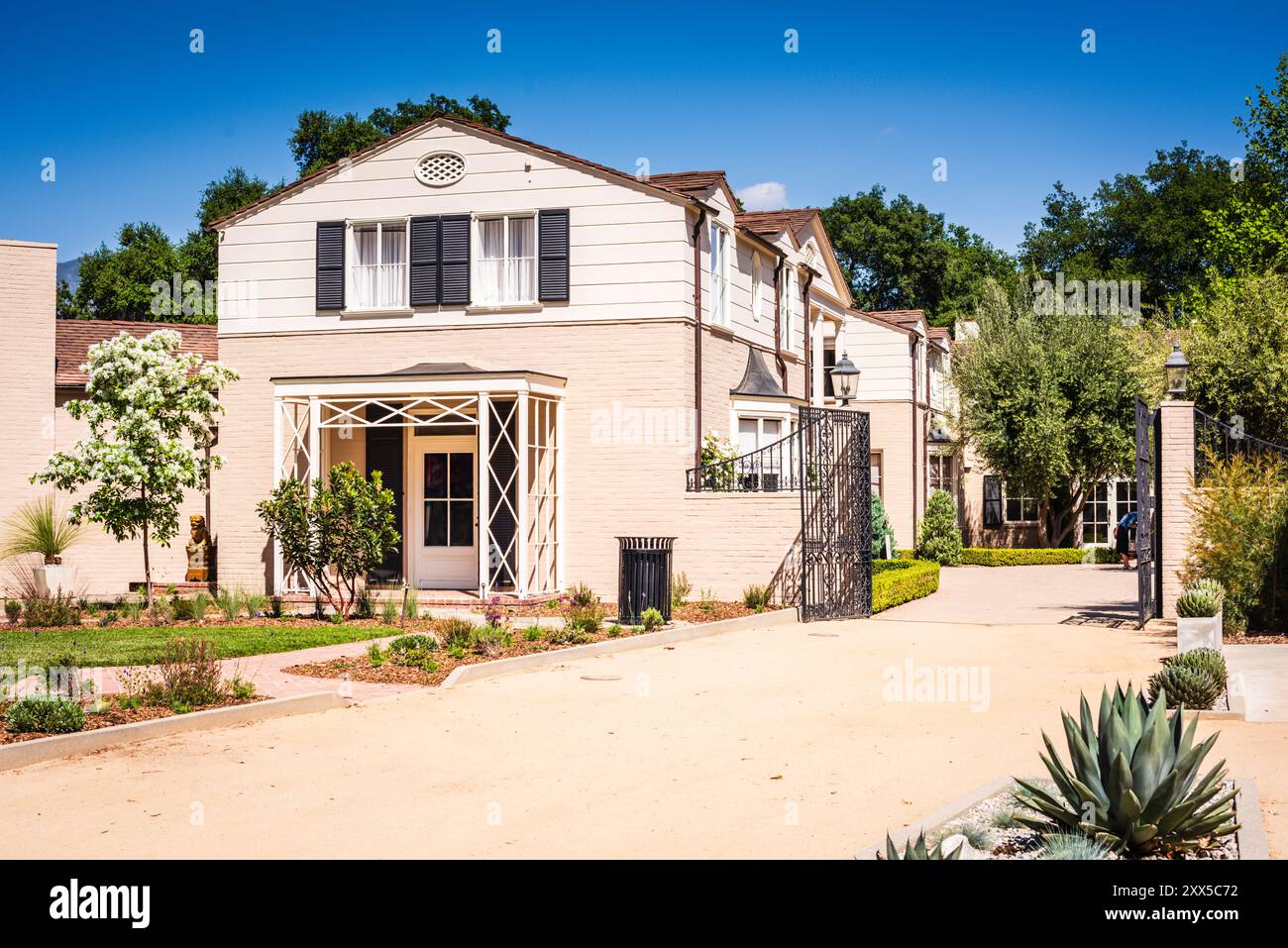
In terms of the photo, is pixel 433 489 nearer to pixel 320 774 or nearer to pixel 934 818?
pixel 320 774

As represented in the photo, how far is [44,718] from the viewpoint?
29.9ft

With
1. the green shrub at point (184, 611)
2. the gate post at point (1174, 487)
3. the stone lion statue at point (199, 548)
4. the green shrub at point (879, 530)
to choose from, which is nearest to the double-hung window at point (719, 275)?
the green shrub at point (879, 530)

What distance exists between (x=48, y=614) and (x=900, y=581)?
43.6 feet

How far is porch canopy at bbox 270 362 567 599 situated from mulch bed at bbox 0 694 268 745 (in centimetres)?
860

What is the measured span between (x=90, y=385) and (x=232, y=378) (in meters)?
2.30

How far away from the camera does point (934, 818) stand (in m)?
6.47

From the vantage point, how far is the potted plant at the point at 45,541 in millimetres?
20484

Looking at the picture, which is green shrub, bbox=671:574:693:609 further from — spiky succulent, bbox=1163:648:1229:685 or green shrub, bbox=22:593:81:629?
spiky succulent, bbox=1163:648:1229:685

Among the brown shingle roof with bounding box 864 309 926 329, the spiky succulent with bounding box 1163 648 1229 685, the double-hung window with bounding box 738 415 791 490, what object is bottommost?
the spiky succulent with bounding box 1163 648 1229 685

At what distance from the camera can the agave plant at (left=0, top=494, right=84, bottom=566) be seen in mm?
20516

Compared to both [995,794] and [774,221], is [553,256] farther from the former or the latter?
[995,794]

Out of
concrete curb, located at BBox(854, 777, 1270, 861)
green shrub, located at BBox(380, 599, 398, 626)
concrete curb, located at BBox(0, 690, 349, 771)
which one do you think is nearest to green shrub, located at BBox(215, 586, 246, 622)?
green shrub, located at BBox(380, 599, 398, 626)

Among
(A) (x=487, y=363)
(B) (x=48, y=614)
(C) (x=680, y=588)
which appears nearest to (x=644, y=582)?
(C) (x=680, y=588)

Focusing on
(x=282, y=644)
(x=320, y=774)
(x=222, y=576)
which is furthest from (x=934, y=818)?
(x=222, y=576)
